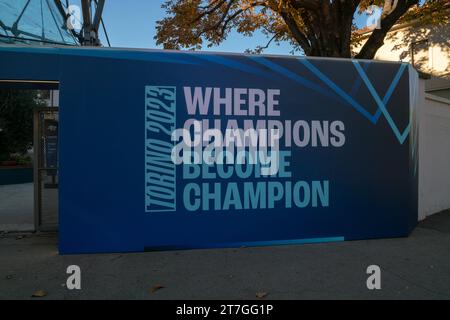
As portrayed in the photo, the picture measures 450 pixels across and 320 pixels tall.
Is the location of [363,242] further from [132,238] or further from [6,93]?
[6,93]

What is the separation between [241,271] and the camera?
4.68 metres

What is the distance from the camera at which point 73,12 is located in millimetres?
15562

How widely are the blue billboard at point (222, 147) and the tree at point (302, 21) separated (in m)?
4.78

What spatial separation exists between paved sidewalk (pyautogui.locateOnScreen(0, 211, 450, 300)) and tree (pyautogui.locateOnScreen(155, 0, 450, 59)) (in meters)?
6.87

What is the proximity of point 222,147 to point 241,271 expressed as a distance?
6.38 feet

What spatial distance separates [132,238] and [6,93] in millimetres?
15124

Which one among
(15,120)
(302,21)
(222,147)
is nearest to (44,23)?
(15,120)

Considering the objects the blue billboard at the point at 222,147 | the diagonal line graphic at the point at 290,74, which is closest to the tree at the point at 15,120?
the blue billboard at the point at 222,147

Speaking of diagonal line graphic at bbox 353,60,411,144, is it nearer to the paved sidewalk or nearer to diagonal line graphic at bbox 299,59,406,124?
diagonal line graphic at bbox 299,59,406,124

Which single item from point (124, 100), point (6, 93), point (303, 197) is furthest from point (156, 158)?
point (6, 93)

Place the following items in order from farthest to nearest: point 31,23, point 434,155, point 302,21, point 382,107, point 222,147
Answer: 1. point 31,23
2. point 302,21
3. point 434,155
4. point 382,107
5. point 222,147

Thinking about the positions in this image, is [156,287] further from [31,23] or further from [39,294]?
[31,23]

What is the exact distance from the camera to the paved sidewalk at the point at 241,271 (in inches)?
158

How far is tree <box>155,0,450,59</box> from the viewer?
10.5m
